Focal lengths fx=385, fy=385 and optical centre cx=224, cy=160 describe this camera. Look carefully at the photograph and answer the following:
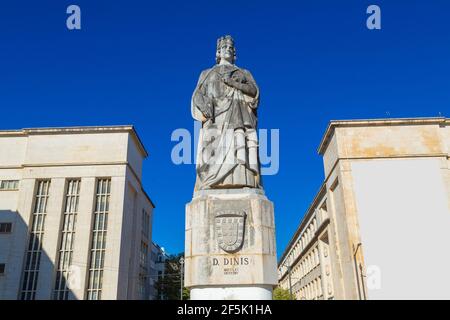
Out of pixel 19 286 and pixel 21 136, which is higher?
pixel 21 136

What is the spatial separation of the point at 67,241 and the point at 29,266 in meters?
4.37

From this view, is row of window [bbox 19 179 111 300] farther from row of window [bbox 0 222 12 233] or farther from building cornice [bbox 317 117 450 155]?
building cornice [bbox 317 117 450 155]

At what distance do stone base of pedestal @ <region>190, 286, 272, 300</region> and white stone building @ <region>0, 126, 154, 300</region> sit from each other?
35.4 m

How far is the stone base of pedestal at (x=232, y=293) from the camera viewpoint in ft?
21.9

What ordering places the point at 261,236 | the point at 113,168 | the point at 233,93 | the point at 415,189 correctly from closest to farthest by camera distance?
1. the point at 261,236
2. the point at 233,93
3. the point at 415,189
4. the point at 113,168

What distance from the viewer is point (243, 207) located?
291 inches

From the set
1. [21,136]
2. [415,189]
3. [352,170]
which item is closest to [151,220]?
[21,136]

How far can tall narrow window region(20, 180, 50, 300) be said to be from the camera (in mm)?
39188

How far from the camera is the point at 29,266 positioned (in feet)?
132

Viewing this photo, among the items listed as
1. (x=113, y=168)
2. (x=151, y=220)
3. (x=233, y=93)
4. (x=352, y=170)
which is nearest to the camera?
(x=233, y=93)

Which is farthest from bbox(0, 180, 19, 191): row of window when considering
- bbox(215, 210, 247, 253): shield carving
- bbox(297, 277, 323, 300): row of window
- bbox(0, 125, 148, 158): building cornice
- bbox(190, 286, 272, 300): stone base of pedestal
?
bbox(190, 286, 272, 300): stone base of pedestal

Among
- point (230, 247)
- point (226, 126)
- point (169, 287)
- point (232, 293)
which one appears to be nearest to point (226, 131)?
point (226, 126)

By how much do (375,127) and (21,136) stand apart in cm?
4063

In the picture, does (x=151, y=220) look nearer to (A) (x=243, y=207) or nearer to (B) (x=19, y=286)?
(B) (x=19, y=286)
